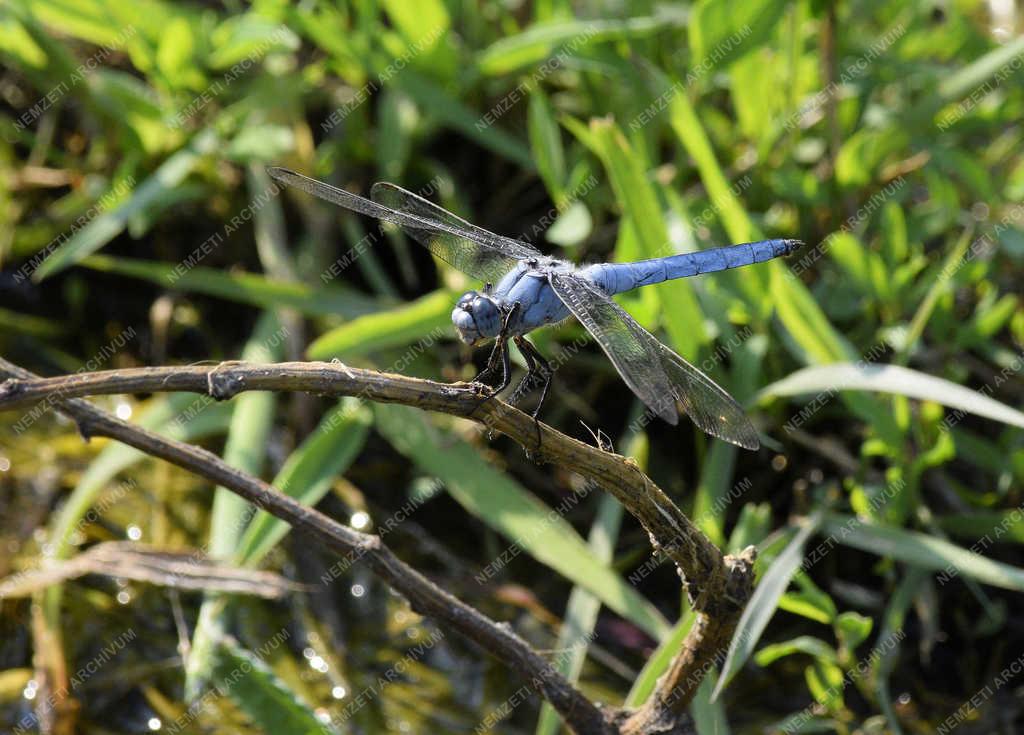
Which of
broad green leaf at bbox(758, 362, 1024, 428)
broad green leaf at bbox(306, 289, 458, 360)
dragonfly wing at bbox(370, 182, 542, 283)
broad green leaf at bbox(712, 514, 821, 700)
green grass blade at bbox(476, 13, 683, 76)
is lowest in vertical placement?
broad green leaf at bbox(712, 514, 821, 700)

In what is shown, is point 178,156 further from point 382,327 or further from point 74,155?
point 382,327

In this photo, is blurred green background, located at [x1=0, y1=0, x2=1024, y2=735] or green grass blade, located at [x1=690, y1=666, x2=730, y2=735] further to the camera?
blurred green background, located at [x1=0, y1=0, x2=1024, y2=735]

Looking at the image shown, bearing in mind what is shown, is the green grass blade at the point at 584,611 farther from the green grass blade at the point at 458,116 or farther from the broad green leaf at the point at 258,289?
the green grass blade at the point at 458,116

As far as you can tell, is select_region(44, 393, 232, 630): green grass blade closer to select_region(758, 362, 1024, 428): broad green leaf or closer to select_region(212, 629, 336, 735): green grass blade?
select_region(212, 629, 336, 735): green grass blade

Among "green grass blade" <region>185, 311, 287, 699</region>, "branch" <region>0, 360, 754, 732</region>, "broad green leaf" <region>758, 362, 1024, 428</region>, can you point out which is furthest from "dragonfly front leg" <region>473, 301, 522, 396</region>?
"broad green leaf" <region>758, 362, 1024, 428</region>

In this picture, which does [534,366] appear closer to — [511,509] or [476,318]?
[476,318]

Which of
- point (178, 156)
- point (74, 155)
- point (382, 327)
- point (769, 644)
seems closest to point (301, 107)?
point (178, 156)

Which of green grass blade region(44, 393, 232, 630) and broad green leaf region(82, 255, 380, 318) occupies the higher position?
broad green leaf region(82, 255, 380, 318)

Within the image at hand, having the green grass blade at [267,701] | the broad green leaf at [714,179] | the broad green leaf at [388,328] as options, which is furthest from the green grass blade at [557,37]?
the green grass blade at [267,701]
